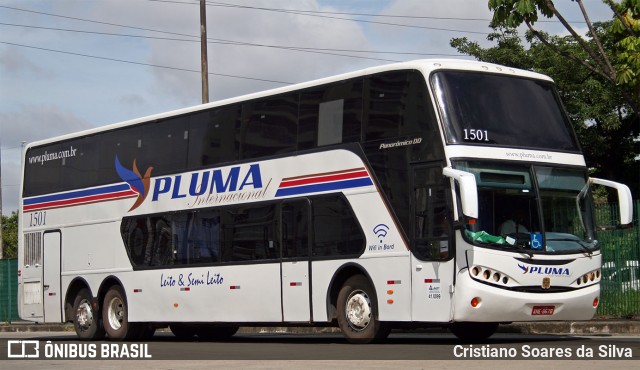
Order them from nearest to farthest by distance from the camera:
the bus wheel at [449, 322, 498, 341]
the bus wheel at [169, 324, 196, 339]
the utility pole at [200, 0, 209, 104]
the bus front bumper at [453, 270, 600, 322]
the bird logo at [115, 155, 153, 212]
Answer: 1. the bus front bumper at [453, 270, 600, 322]
2. the bus wheel at [449, 322, 498, 341]
3. the bird logo at [115, 155, 153, 212]
4. the bus wheel at [169, 324, 196, 339]
5. the utility pole at [200, 0, 209, 104]

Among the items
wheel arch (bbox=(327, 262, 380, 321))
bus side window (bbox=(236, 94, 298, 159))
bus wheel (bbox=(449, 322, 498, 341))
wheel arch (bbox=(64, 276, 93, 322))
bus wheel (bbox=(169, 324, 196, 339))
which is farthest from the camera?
wheel arch (bbox=(64, 276, 93, 322))

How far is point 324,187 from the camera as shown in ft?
60.0

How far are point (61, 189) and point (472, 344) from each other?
1085cm

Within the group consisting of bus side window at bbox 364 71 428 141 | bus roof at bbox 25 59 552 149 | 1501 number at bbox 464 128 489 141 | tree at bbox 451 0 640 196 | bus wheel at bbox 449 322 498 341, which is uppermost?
tree at bbox 451 0 640 196

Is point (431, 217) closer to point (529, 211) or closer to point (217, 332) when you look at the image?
point (529, 211)

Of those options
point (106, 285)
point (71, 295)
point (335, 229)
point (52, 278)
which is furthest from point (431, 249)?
point (52, 278)

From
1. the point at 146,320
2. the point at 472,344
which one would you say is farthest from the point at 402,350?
the point at 146,320

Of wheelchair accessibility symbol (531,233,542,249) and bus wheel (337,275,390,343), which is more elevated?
wheelchair accessibility symbol (531,233,542,249)

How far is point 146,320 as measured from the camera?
2206 cm

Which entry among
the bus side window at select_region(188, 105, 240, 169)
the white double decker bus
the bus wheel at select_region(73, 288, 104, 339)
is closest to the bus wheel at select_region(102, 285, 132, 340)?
the white double decker bus

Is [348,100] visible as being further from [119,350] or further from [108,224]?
[108,224]

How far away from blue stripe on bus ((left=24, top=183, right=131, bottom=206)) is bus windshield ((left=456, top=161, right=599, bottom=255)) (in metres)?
8.77

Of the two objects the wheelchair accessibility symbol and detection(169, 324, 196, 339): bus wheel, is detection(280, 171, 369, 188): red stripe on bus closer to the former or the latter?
the wheelchair accessibility symbol

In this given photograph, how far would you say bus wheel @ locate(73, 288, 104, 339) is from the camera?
2327cm
